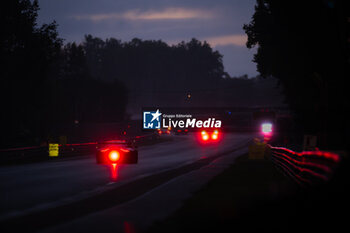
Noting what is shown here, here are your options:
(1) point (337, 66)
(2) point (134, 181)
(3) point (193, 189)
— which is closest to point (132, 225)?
(3) point (193, 189)

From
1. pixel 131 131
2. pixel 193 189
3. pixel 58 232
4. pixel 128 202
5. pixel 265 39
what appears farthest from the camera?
pixel 131 131

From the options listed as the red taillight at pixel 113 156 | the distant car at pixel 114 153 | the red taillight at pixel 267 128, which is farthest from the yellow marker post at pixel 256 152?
the red taillight at pixel 267 128

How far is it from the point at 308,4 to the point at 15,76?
31.0m

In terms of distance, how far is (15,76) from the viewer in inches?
2093

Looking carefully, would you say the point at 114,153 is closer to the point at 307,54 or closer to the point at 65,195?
the point at 307,54

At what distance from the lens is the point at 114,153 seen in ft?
105

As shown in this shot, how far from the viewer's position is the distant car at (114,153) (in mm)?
32188

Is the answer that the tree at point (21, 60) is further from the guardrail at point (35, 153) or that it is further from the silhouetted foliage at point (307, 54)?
the silhouetted foliage at point (307, 54)

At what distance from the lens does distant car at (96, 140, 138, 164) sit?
32.2 meters

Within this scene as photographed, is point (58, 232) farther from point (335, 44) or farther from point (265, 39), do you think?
point (265, 39)
